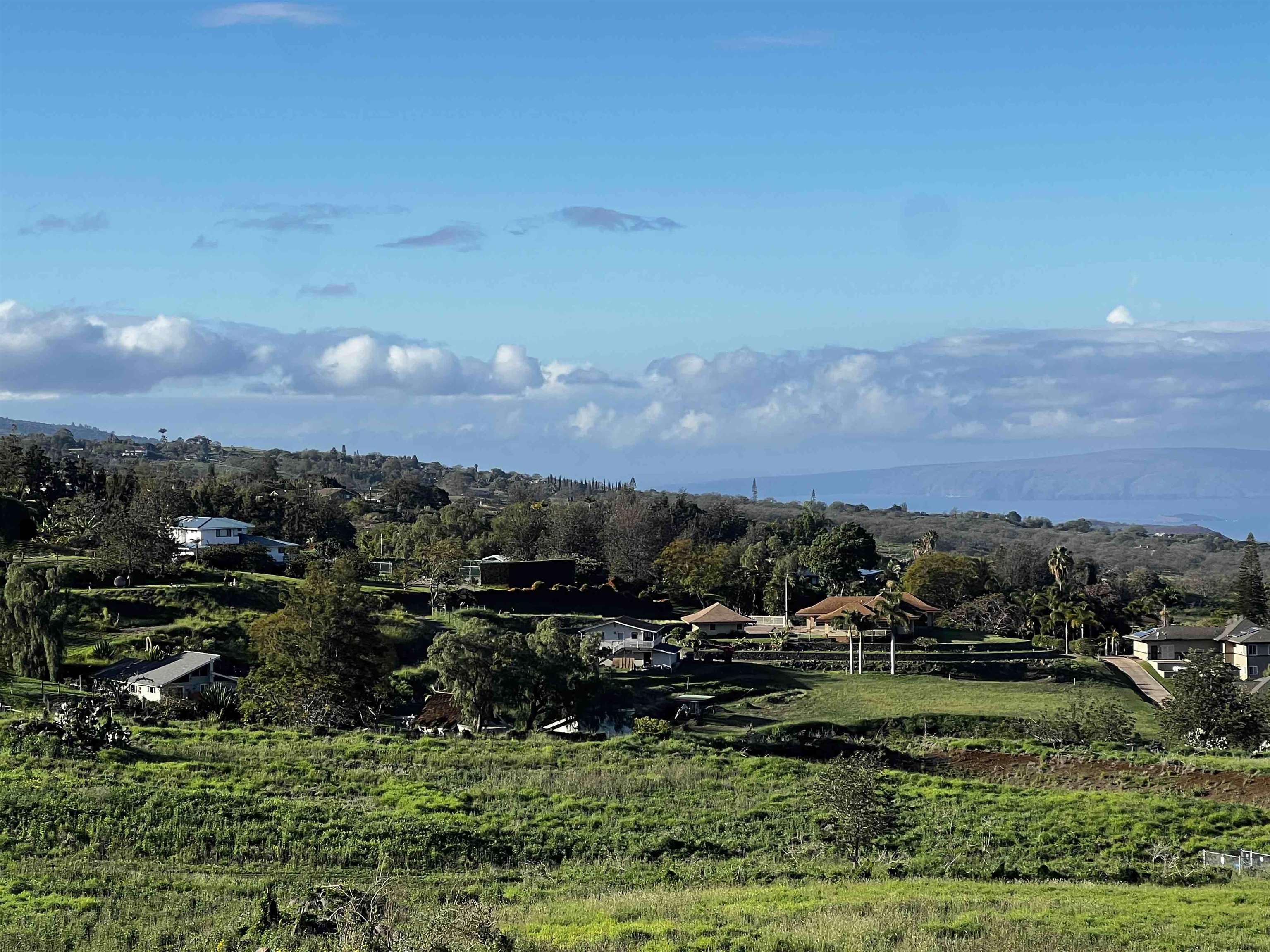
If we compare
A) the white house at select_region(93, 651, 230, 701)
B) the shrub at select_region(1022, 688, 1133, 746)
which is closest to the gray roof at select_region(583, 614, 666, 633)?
the white house at select_region(93, 651, 230, 701)

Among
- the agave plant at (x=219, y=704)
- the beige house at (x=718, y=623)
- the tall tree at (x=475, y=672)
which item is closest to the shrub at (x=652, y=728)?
the tall tree at (x=475, y=672)

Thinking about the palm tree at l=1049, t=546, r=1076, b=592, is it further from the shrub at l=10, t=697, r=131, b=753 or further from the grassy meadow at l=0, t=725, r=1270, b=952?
the shrub at l=10, t=697, r=131, b=753

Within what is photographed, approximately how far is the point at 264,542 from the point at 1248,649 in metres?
61.0

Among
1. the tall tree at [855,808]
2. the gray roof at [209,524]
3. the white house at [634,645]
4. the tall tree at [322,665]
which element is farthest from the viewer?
the gray roof at [209,524]

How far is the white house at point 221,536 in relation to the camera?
8081 cm

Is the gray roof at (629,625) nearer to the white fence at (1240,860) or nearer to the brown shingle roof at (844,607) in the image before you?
the brown shingle roof at (844,607)

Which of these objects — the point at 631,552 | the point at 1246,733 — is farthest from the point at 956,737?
the point at 631,552

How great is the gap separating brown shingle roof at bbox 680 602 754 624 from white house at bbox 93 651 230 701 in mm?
31758

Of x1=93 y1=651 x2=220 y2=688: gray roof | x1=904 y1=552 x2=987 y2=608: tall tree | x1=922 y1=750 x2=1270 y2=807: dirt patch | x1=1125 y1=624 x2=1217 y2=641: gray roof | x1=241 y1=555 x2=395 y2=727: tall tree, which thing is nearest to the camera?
x1=922 y1=750 x2=1270 y2=807: dirt patch

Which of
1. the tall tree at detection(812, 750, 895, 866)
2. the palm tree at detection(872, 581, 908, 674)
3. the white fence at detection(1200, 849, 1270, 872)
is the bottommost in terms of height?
the white fence at detection(1200, 849, 1270, 872)

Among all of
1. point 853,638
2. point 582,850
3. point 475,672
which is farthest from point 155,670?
point 853,638

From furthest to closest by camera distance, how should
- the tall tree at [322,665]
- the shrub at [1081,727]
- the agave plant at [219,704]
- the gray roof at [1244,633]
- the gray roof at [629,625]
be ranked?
the gray roof at [1244,633]
the gray roof at [629,625]
the shrub at [1081,727]
the tall tree at [322,665]
the agave plant at [219,704]

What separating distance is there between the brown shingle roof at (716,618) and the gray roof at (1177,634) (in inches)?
962

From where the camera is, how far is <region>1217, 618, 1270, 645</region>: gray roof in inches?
3034
